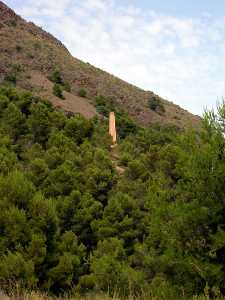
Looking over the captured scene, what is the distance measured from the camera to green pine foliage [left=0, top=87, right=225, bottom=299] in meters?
14.3

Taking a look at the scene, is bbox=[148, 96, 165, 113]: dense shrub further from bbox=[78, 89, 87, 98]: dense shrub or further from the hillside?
bbox=[78, 89, 87, 98]: dense shrub

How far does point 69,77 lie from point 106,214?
190 feet

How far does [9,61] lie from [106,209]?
2083 inches

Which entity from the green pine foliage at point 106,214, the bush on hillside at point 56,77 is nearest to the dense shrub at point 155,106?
the bush on hillside at point 56,77

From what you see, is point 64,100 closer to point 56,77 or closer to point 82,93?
point 82,93

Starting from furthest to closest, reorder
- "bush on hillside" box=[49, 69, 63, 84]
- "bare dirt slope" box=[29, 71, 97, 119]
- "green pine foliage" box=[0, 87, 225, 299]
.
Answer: "bush on hillside" box=[49, 69, 63, 84] < "bare dirt slope" box=[29, 71, 97, 119] < "green pine foliage" box=[0, 87, 225, 299]

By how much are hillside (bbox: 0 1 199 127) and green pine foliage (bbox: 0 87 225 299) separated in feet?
80.7

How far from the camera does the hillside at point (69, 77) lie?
75.8 m

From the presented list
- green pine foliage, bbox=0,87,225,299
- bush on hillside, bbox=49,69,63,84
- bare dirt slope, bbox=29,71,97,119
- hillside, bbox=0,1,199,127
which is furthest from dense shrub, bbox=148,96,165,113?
green pine foliage, bbox=0,87,225,299

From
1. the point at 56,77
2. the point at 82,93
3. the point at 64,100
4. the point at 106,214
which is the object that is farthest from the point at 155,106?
the point at 106,214

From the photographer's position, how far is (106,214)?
108 ft

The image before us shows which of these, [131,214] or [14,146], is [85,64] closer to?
[14,146]

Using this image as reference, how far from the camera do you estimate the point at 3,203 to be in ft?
73.6

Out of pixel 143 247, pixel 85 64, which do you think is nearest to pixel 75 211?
pixel 143 247
